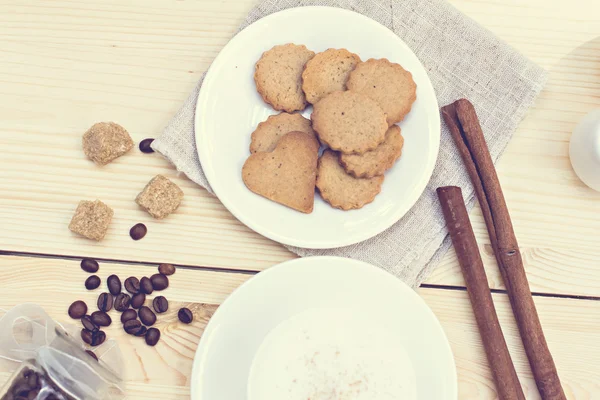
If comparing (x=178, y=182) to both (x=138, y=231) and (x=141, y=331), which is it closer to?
(x=138, y=231)

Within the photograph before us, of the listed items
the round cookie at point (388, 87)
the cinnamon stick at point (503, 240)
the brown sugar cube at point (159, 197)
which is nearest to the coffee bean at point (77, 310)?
the brown sugar cube at point (159, 197)

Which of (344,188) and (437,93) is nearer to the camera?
(344,188)

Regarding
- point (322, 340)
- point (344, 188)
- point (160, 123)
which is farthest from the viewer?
point (160, 123)

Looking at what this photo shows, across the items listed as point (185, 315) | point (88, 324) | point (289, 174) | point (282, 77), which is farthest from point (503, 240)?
point (88, 324)

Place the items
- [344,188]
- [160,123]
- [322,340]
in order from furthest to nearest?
[160,123]
[344,188]
[322,340]

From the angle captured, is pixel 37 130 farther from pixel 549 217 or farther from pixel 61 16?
pixel 549 217

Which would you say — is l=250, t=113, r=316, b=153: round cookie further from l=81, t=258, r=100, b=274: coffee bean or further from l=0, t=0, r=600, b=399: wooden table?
l=81, t=258, r=100, b=274: coffee bean

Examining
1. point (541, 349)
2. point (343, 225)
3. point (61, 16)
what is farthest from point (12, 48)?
point (541, 349)
